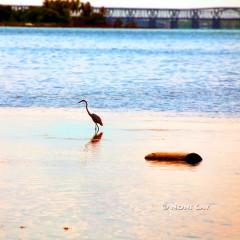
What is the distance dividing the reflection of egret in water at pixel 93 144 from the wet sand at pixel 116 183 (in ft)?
0.06

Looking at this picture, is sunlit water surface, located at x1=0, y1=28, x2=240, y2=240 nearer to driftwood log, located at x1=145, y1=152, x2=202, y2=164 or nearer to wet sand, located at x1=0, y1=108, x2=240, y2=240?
wet sand, located at x1=0, y1=108, x2=240, y2=240

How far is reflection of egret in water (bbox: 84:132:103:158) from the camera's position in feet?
64.8

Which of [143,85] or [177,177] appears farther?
[143,85]

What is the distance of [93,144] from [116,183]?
4858 mm

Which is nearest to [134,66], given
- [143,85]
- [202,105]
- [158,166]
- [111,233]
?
[143,85]

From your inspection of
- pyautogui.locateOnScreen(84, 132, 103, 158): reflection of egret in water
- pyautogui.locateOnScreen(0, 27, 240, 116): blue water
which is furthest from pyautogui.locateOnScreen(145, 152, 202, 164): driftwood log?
pyautogui.locateOnScreen(0, 27, 240, 116): blue water

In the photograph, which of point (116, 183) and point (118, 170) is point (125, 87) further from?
point (116, 183)

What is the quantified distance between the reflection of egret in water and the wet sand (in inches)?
0.7

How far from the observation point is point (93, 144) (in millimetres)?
20719

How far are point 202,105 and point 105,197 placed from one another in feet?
58.0

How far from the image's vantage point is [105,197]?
48.6 ft

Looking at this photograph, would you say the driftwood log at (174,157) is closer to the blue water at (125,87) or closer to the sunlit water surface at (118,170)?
the sunlit water surface at (118,170)

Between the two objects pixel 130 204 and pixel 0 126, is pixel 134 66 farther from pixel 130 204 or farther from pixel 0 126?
pixel 130 204

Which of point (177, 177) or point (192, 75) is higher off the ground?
point (177, 177)
